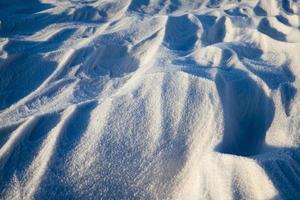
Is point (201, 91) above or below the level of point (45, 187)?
above

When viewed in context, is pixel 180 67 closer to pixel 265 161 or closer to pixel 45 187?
pixel 265 161

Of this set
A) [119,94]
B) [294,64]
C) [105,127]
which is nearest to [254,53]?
[294,64]

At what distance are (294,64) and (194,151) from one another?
42.4 inches

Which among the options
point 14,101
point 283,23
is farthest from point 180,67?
point 283,23

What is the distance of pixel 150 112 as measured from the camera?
161 cm

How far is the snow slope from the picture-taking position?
4.25 ft

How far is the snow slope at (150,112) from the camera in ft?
4.25

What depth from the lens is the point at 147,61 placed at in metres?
2.20

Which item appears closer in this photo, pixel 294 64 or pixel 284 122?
pixel 284 122

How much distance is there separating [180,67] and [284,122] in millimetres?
688

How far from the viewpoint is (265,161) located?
49.1 inches

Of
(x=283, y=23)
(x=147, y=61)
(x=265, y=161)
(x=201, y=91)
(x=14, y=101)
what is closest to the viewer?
(x=265, y=161)

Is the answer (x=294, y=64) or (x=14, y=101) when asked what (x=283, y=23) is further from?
(x=14, y=101)

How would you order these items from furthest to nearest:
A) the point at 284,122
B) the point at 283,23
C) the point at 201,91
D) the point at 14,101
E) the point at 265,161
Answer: the point at 283,23 → the point at 14,101 → the point at 201,91 → the point at 284,122 → the point at 265,161
